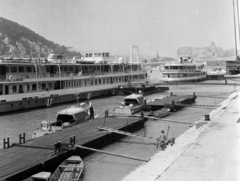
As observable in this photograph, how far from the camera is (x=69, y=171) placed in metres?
14.5

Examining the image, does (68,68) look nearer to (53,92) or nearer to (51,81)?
(51,81)

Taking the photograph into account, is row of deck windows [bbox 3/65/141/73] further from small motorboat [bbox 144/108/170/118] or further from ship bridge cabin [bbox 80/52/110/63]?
small motorboat [bbox 144/108/170/118]

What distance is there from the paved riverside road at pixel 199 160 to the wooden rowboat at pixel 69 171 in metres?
3.20

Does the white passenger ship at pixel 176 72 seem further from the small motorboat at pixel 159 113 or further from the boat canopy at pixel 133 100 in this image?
the small motorboat at pixel 159 113

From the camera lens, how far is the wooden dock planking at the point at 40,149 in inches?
579

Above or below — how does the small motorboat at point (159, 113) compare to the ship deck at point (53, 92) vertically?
below

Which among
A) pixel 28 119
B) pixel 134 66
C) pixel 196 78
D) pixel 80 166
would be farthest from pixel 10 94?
pixel 196 78

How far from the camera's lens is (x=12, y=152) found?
17.2 metres

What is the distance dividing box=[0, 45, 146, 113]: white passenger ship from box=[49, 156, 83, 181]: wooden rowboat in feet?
80.3

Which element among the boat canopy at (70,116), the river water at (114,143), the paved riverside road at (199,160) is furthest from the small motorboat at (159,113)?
the paved riverside road at (199,160)

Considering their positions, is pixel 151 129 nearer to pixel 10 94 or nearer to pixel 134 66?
pixel 10 94

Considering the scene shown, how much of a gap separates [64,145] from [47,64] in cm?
2940

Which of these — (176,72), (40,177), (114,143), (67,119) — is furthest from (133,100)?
(176,72)

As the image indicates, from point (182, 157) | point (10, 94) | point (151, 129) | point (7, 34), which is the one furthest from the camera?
point (7, 34)
